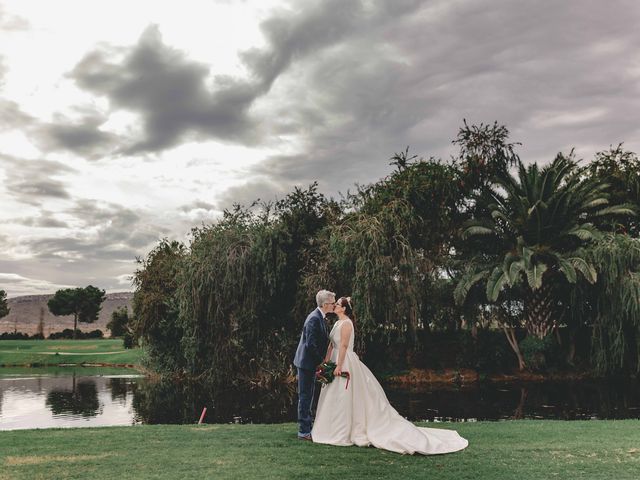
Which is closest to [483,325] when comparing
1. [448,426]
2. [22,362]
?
[448,426]

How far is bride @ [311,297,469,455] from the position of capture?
9.52 m

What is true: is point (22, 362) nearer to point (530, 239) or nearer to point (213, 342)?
point (213, 342)

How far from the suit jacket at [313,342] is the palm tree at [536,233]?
71.2 feet

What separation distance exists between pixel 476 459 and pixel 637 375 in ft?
87.7

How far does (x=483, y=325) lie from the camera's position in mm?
36312

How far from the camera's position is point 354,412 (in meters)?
9.77

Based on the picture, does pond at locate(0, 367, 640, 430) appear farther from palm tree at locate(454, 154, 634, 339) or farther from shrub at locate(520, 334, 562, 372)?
palm tree at locate(454, 154, 634, 339)

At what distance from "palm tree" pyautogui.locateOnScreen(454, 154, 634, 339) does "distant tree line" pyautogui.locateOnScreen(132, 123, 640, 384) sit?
81 mm

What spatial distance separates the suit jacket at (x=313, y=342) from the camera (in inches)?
390

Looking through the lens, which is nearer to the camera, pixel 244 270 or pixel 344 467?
pixel 344 467

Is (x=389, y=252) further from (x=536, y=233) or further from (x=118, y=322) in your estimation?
(x=118, y=322)

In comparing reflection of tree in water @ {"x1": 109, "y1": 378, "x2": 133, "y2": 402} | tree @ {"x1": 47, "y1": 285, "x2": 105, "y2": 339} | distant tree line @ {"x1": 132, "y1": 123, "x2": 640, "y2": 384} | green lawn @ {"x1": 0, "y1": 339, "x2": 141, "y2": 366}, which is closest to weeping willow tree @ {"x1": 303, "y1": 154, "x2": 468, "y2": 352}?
distant tree line @ {"x1": 132, "y1": 123, "x2": 640, "y2": 384}

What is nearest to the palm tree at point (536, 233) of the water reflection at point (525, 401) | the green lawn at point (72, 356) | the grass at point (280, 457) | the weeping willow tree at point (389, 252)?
the weeping willow tree at point (389, 252)

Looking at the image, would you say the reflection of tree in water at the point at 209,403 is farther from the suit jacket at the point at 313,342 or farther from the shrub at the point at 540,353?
the shrub at the point at 540,353
